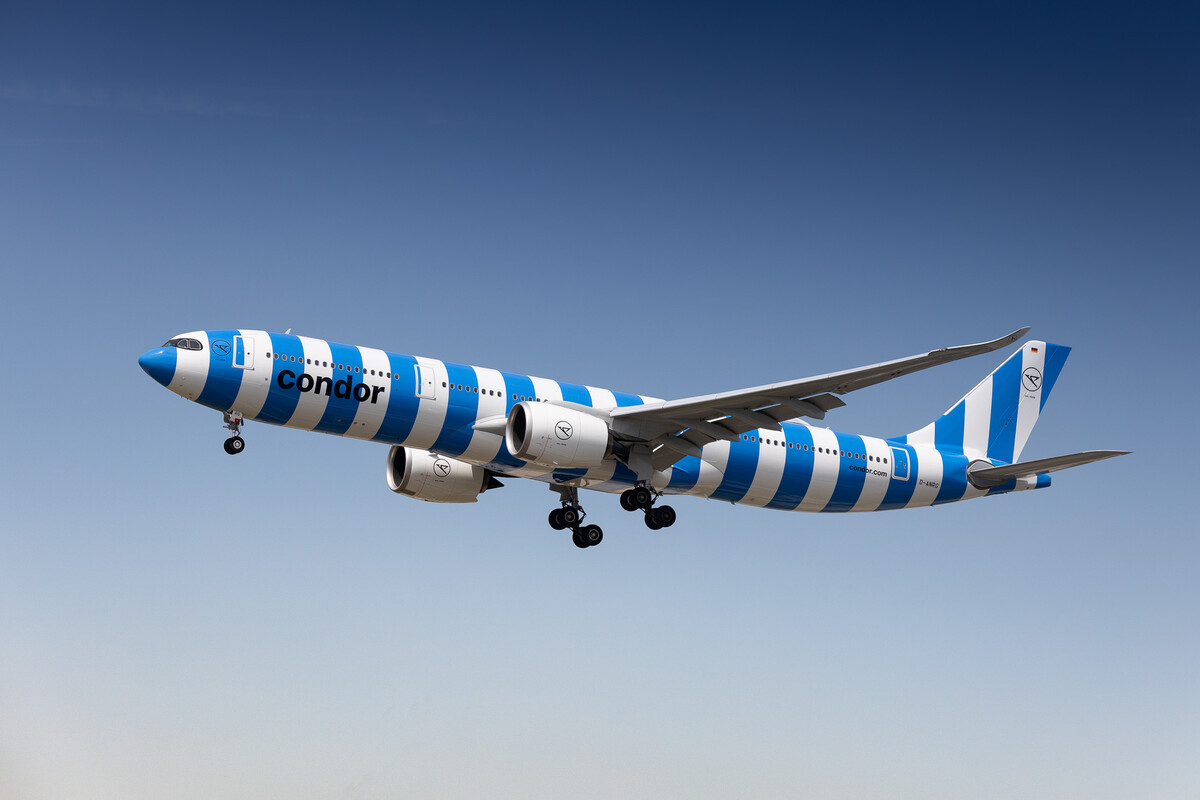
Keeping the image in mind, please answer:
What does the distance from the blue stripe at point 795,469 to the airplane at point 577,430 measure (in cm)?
5

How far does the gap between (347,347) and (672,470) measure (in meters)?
9.53

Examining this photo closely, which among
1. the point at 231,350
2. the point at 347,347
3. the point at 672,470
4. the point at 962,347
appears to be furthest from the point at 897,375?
the point at 231,350

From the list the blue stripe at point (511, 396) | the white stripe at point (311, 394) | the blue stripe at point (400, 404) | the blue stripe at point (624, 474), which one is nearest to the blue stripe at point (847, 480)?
the blue stripe at point (624, 474)

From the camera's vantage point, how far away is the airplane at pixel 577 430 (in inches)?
1137

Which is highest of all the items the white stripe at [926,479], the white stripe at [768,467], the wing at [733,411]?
the white stripe at [926,479]

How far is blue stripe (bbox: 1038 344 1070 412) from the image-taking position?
41.8 meters

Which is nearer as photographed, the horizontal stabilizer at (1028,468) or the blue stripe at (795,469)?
the horizontal stabilizer at (1028,468)

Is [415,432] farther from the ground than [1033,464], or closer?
closer

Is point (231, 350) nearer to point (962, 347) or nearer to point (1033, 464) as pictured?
point (962, 347)

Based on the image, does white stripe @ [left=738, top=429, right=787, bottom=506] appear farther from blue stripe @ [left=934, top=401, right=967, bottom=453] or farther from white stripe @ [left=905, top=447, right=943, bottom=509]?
blue stripe @ [left=934, top=401, right=967, bottom=453]

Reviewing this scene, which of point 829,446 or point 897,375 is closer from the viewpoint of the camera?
point 897,375

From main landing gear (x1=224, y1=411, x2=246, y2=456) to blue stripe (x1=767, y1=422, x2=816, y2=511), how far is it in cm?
1512

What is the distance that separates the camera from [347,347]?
3011cm

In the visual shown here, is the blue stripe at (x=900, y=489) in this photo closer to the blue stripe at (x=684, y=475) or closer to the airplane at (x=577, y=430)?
the airplane at (x=577, y=430)
